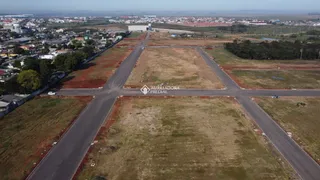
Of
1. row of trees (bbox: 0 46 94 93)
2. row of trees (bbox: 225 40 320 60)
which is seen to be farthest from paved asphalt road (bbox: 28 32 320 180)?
row of trees (bbox: 225 40 320 60)

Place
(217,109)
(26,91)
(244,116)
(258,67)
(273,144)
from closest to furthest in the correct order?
(273,144)
(244,116)
(217,109)
(26,91)
(258,67)

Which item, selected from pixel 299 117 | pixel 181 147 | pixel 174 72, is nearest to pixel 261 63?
pixel 174 72

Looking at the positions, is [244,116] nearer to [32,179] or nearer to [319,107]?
[319,107]

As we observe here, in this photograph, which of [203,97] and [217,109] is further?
[203,97]

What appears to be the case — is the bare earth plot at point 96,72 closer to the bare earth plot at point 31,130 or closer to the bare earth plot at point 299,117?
the bare earth plot at point 31,130

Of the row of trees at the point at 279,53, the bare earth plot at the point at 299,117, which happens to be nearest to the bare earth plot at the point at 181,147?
the bare earth plot at the point at 299,117

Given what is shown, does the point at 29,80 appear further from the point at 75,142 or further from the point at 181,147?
the point at 181,147

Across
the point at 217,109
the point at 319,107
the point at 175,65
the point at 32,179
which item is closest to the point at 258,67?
the point at 175,65
